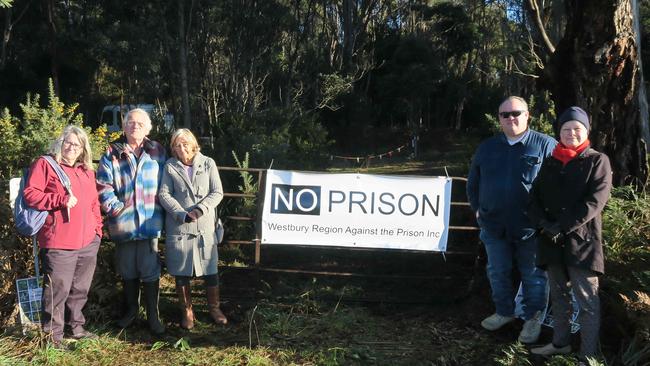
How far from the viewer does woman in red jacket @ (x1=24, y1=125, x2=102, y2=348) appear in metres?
4.20

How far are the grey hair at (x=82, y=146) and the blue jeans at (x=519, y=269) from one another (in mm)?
3148

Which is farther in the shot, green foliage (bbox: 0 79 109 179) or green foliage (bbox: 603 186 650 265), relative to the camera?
green foliage (bbox: 0 79 109 179)

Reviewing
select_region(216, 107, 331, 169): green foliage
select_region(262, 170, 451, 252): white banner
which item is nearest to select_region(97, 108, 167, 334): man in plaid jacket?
select_region(262, 170, 451, 252): white banner

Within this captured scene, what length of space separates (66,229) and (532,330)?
3592mm

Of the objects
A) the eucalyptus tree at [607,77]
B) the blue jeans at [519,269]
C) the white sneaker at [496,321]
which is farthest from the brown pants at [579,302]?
the eucalyptus tree at [607,77]

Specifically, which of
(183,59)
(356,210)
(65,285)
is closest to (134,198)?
(65,285)

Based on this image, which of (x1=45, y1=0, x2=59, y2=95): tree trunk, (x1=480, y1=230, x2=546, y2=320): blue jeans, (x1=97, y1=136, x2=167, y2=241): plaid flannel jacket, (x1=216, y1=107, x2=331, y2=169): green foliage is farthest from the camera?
(x1=45, y1=0, x2=59, y2=95): tree trunk

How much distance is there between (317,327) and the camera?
203 inches

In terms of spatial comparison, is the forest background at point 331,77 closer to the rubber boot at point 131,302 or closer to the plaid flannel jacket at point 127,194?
the rubber boot at point 131,302

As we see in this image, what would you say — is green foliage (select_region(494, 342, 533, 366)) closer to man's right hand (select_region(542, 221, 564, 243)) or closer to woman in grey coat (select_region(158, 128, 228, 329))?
man's right hand (select_region(542, 221, 564, 243))

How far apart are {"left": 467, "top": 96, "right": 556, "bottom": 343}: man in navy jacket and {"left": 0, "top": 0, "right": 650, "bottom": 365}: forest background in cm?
63

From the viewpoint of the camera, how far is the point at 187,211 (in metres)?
4.73

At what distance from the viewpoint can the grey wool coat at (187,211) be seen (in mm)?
4734

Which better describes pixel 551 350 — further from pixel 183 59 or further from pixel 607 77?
pixel 183 59
